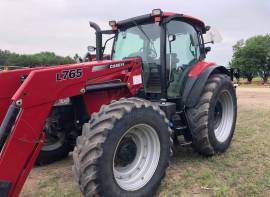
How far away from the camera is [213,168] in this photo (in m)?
5.30

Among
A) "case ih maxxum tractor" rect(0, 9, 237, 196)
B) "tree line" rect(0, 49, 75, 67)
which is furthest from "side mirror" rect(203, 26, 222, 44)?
"tree line" rect(0, 49, 75, 67)

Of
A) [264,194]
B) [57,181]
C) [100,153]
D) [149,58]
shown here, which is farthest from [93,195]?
[149,58]

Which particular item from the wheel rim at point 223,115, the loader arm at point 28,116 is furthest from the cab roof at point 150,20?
the loader arm at point 28,116

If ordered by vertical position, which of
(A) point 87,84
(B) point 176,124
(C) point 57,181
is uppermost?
(A) point 87,84

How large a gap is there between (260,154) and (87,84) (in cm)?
322

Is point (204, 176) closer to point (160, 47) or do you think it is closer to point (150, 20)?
point (160, 47)

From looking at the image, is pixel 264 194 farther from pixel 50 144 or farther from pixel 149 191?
pixel 50 144

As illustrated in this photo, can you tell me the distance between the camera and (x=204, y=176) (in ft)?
16.1

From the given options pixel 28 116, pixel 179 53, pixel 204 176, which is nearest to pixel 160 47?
pixel 179 53

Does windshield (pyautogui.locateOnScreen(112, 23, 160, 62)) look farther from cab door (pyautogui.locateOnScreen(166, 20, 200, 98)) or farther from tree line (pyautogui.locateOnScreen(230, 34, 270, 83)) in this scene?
tree line (pyautogui.locateOnScreen(230, 34, 270, 83))

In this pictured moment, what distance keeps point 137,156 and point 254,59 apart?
5755cm

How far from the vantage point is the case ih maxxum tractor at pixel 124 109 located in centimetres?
367

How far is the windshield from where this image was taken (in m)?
5.53

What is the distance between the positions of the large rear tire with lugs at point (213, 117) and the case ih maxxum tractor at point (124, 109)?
2 cm
